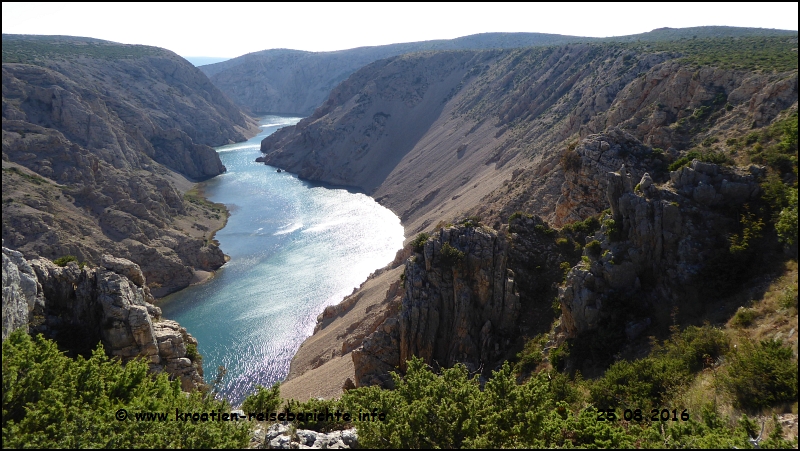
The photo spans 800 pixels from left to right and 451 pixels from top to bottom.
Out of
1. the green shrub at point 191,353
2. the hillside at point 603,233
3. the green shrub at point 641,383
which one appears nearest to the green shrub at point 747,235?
the hillside at point 603,233

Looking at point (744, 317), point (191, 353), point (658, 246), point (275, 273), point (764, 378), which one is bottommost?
point (275, 273)

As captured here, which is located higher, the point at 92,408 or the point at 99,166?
the point at 99,166

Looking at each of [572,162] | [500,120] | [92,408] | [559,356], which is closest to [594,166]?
[572,162]

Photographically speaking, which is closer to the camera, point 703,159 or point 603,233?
point 603,233

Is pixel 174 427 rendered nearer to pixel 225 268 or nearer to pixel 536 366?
pixel 536 366

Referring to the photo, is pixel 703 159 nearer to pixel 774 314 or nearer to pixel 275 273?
pixel 774 314

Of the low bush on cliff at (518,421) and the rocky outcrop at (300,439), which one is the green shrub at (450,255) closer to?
the low bush on cliff at (518,421)

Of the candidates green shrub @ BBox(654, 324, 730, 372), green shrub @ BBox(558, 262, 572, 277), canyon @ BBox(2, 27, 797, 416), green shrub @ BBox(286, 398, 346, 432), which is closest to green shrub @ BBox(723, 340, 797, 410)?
green shrub @ BBox(654, 324, 730, 372)
